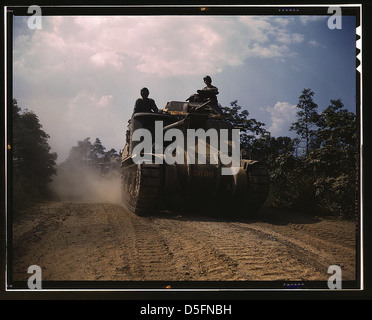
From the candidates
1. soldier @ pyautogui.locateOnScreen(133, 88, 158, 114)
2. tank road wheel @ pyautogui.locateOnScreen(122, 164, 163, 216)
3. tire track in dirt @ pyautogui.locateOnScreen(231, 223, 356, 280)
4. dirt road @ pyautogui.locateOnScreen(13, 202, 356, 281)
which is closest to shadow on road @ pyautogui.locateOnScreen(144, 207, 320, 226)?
dirt road @ pyautogui.locateOnScreen(13, 202, 356, 281)

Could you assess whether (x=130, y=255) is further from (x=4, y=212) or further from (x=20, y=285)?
(x=4, y=212)

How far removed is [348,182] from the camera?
6.14 metres

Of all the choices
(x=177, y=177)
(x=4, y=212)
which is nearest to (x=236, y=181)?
(x=177, y=177)

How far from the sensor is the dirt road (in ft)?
9.67

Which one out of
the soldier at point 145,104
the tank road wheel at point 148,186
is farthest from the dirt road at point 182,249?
the soldier at point 145,104

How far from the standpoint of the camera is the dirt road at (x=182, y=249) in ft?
9.67

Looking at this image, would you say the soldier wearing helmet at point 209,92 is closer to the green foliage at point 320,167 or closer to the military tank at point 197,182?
the military tank at point 197,182

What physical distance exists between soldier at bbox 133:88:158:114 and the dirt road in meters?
3.80

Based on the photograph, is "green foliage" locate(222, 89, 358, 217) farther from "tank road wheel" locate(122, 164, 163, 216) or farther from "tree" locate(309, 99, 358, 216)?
"tank road wheel" locate(122, 164, 163, 216)

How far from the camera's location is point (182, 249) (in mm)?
3920

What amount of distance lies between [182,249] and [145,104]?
19.2ft

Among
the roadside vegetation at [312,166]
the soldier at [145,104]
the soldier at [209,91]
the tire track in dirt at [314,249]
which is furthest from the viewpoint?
the soldier at [145,104]

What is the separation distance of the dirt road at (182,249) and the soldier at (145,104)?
3797 mm

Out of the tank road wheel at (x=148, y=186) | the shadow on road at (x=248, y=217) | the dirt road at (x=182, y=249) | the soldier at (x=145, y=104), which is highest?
the soldier at (x=145, y=104)
